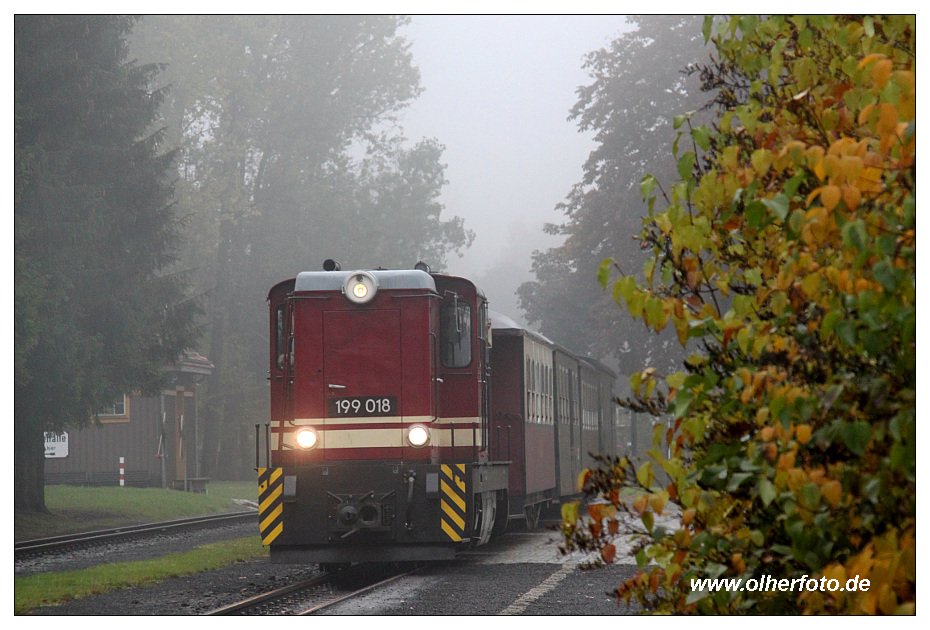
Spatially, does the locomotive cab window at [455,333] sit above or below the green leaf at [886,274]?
above

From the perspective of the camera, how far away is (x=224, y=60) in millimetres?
35688

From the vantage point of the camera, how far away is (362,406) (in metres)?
11.9

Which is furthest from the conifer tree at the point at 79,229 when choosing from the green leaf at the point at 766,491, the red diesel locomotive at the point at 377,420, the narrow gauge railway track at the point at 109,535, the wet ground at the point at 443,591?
the green leaf at the point at 766,491

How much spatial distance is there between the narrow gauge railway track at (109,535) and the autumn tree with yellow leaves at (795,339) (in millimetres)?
13635

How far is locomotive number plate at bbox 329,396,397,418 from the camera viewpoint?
38.9ft

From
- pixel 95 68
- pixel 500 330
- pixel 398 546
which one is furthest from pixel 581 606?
pixel 95 68

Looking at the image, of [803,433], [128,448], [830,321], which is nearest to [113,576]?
[803,433]

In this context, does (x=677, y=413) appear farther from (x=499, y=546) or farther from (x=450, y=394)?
(x=499, y=546)

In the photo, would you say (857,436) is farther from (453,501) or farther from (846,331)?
(453,501)

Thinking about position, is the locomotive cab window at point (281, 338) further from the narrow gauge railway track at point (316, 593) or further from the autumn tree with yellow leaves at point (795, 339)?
the autumn tree with yellow leaves at point (795, 339)

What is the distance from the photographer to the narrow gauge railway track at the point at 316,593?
9805 millimetres

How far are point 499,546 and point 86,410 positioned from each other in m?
9.67

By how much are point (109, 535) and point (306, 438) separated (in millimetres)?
8686

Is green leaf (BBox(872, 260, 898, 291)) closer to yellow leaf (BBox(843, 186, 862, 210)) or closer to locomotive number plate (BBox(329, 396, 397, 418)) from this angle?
yellow leaf (BBox(843, 186, 862, 210))
